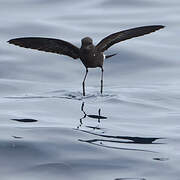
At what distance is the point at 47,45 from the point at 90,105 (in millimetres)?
1042

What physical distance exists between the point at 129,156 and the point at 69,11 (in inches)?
474

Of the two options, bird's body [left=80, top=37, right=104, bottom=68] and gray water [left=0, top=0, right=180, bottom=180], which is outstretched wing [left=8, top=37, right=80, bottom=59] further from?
gray water [left=0, top=0, right=180, bottom=180]

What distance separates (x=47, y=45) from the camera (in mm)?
12359

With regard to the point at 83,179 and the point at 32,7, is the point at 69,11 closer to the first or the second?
the point at 32,7

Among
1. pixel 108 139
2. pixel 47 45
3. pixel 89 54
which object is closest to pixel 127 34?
pixel 89 54

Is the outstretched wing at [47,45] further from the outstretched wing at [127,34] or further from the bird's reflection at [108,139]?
the bird's reflection at [108,139]

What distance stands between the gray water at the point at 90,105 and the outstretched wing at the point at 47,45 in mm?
655

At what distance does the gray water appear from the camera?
9164 millimetres

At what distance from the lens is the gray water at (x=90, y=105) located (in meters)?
9.16

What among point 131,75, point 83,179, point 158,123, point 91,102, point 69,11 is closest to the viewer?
point 83,179

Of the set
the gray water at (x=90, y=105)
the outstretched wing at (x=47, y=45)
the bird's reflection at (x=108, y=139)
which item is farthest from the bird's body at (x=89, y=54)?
the bird's reflection at (x=108, y=139)

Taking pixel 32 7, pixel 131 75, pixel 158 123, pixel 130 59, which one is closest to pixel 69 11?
pixel 32 7

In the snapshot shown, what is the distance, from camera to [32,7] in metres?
21.7

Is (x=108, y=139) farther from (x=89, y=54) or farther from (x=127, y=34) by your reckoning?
(x=127, y=34)
